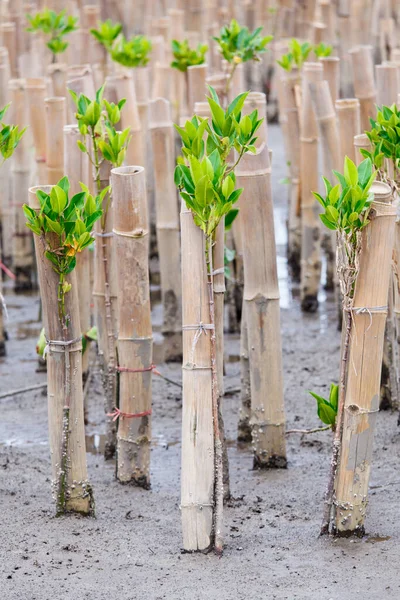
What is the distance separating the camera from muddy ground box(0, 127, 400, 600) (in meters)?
2.07

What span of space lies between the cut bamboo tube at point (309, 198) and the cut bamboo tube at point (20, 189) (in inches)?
50.5

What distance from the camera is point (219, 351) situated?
2.45m

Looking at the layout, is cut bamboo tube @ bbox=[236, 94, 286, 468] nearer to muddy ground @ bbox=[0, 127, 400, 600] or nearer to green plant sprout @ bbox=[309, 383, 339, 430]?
muddy ground @ bbox=[0, 127, 400, 600]

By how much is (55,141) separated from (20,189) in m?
1.18

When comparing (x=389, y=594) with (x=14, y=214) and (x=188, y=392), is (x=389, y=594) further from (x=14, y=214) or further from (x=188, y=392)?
(x=14, y=214)

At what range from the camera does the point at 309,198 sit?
399cm

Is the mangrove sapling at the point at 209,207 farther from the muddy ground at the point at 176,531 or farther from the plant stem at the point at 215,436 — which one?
the muddy ground at the point at 176,531

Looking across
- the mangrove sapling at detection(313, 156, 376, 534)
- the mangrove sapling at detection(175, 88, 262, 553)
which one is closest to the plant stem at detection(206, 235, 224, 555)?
the mangrove sapling at detection(175, 88, 262, 553)

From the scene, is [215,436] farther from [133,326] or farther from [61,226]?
[61,226]

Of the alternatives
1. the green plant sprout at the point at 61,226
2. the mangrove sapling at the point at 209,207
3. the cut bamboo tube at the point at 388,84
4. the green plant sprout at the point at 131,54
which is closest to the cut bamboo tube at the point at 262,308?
the mangrove sapling at the point at 209,207

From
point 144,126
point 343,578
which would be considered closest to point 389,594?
point 343,578

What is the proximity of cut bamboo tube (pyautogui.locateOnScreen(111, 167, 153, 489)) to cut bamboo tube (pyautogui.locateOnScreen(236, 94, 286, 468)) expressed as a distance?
280mm

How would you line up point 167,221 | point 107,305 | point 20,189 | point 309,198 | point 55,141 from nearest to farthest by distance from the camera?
point 107,305
point 55,141
point 167,221
point 309,198
point 20,189

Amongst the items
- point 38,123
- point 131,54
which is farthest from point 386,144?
point 131,54
